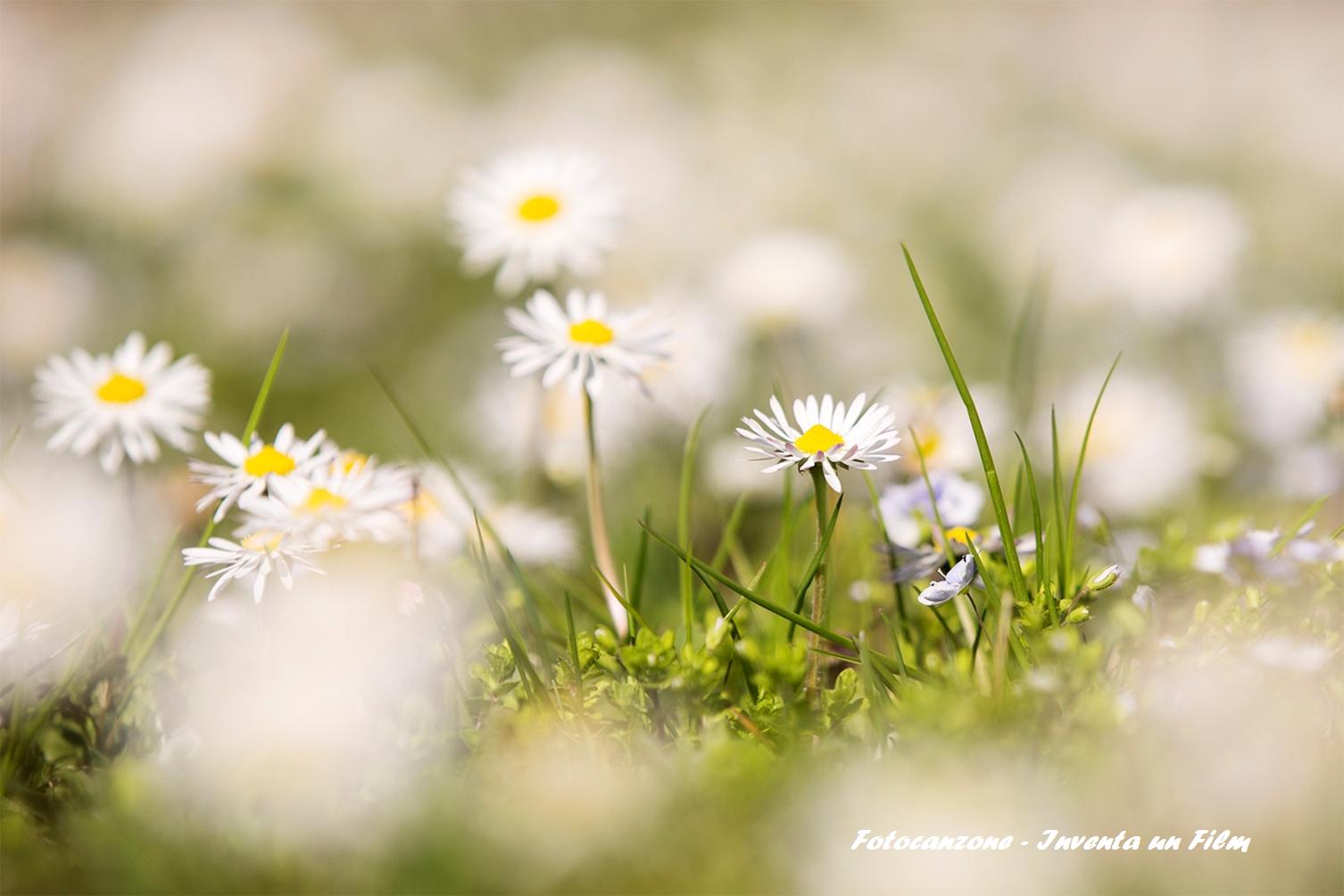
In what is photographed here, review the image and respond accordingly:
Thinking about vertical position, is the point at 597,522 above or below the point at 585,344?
below

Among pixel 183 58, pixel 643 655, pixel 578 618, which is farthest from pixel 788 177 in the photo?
pixel 643 655

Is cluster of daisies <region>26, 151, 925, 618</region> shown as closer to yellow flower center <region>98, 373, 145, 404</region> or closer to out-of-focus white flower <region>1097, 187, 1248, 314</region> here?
yellow flower center <region>98, 373, 145, 404</region>

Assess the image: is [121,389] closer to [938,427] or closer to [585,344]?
[585,344]

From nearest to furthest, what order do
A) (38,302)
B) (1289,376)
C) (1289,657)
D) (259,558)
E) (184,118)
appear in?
(1289,657), (259,558), (1289,376), (38,302), (184,118)

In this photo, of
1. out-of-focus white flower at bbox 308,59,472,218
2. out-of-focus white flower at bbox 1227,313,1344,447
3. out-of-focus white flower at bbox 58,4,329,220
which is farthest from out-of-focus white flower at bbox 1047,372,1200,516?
out-of-focus white flower at bbox 58,4,329,220

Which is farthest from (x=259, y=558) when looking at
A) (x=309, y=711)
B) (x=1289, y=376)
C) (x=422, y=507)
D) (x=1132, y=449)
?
(x=1289, y=376)

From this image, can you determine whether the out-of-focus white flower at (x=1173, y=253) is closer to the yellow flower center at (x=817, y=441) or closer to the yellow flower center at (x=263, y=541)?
the yellow flower center at (x=817, y=441)

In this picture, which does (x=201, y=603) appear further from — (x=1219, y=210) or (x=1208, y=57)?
(x=1208, y=57)
